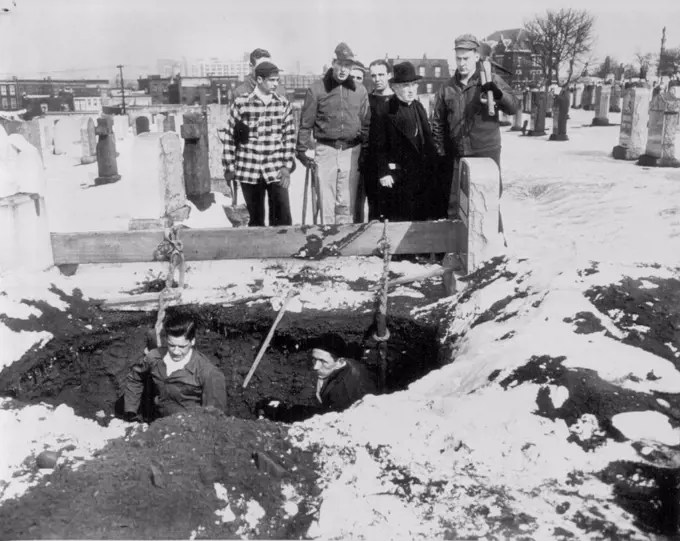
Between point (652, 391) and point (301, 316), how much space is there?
2811 mm

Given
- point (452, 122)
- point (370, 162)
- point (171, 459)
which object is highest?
point (452, 122)

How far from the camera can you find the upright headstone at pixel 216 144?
11297 mm

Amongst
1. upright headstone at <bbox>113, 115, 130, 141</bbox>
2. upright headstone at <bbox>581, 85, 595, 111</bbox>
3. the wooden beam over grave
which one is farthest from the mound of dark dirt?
upright headstone at <bbox>581, 85, 595, 111</bbox>

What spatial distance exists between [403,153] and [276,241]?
1569mm

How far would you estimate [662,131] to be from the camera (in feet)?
38.9

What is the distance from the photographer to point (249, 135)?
6250 millimetres

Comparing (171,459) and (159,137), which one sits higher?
(159,137)

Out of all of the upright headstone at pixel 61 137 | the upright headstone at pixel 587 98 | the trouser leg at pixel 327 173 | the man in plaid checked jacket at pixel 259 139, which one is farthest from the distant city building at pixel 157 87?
the man in plaid checked jacket at pixel 259 139

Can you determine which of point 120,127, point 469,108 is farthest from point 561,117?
point 120,127

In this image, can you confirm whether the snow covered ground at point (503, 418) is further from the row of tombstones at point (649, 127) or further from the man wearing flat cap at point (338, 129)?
the row of tombstones at point (649, 127)

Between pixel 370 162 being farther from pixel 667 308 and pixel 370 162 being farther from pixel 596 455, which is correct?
pixel 596 455

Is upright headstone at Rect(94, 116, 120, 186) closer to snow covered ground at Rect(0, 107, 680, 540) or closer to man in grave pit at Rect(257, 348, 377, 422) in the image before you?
snow covered ground at Rect(0, 107, 680, 540)

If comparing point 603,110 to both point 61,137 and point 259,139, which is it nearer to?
point 259,139

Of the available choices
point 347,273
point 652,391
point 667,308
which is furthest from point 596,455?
point 347,273
